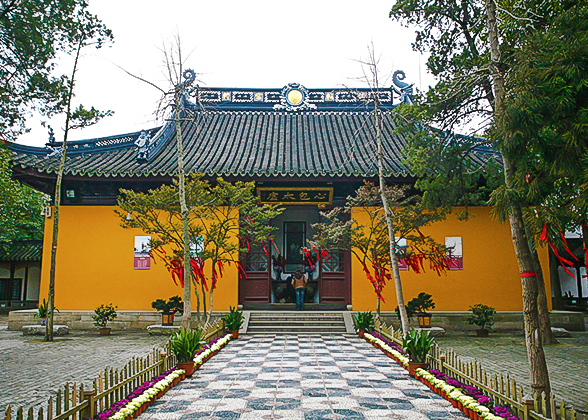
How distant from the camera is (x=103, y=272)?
1404 cm

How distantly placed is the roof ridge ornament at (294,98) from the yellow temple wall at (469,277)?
7191 millimetres

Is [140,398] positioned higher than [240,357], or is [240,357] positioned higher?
[140,398]

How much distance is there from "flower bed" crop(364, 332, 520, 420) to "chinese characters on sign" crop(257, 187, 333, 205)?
726 centimetres

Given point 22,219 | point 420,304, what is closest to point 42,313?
point 420,304

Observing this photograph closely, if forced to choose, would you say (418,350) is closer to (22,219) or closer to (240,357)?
(240,357)

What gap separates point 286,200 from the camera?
14477 mm

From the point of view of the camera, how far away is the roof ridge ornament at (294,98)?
64.4 ft

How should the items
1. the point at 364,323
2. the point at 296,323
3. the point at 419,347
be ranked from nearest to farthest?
the point at 419,347 < the point at 364,323 < the point at 296,323

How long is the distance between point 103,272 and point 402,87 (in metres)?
13.1

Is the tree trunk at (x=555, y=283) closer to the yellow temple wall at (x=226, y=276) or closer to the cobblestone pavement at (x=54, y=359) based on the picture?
the yellow temple wall at (x=226, y=276)

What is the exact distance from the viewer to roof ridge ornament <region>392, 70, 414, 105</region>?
18734mm

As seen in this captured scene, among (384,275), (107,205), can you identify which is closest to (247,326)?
(384,275)

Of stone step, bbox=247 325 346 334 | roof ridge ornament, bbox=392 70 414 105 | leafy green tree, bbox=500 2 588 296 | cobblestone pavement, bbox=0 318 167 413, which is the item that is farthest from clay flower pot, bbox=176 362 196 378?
roof ridge ornament, bbox=392 70 414 105

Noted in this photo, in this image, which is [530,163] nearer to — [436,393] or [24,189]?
[436,393]
